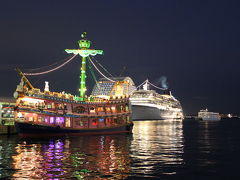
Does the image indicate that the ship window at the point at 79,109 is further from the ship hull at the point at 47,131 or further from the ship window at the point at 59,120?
the ship hull at the point at 47,131

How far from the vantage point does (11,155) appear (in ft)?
91.7

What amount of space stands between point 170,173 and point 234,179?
3.96 meters

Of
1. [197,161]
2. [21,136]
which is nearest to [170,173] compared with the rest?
[197,161]

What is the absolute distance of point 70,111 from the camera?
49.3 metres

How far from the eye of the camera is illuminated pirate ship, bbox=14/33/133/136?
44250mm

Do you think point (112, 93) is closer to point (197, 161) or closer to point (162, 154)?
point (162, 154)

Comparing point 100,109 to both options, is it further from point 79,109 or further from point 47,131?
point 47,131

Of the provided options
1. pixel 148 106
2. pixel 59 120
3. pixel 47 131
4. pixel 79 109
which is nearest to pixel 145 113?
pixel 148 106

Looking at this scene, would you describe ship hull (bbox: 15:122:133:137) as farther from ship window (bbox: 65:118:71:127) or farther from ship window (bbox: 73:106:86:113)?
ship window (bbox: 73:106:86:113)

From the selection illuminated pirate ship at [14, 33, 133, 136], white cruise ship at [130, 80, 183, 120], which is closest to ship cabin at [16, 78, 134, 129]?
illuminated pirate ship at [14, 33, 133, 136]

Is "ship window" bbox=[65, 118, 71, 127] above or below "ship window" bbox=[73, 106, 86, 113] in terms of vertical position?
below

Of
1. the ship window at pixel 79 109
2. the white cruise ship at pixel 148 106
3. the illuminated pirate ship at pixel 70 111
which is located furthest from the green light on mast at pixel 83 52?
the white cruise ship at pixel 148 106

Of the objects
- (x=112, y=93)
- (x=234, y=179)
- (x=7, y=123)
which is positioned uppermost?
(x=112, y=93)

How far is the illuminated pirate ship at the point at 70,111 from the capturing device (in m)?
44.2
